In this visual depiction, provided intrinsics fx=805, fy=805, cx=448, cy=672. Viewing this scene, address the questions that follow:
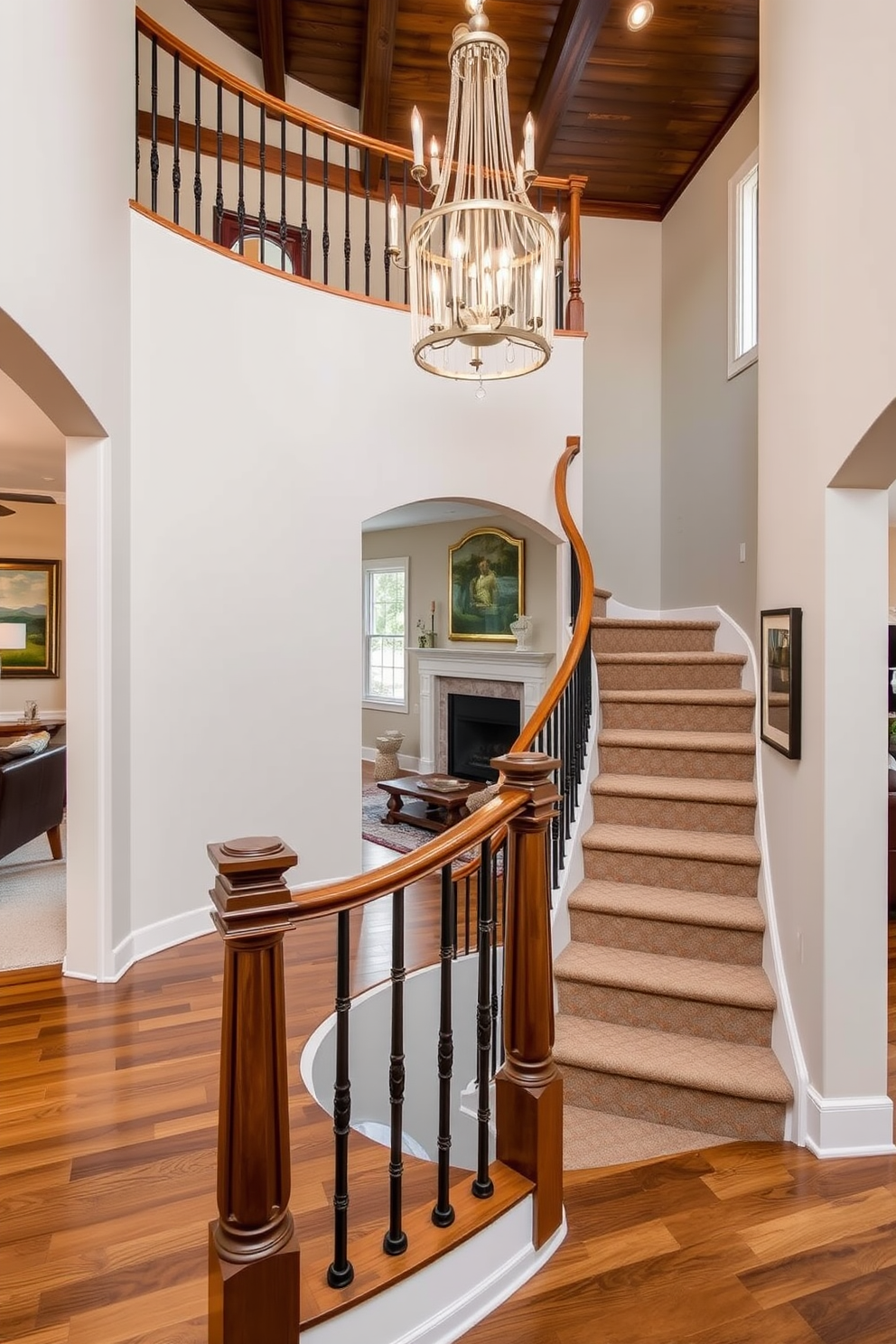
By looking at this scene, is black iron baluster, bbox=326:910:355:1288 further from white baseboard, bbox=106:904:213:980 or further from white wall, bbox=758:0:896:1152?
white baseboard, bbox=106:904:213:980

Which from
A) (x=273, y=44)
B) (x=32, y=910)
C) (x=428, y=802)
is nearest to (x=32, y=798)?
(x=32, y=910)

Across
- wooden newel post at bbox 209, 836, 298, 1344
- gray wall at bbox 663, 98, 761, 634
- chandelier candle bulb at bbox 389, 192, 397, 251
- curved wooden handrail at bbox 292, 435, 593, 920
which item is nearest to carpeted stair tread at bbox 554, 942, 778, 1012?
curved wooden handrail at bbox 292, 435, 593, 920

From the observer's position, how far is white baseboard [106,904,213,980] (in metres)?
3.25

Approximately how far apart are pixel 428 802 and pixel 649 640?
2695 mm

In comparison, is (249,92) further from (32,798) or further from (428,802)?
(428,802)

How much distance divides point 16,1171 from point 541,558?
21.7 feet

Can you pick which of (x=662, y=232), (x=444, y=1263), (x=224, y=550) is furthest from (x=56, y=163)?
(x=662, y=232)

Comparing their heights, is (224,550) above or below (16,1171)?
above

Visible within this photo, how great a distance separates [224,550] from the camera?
3770 mm

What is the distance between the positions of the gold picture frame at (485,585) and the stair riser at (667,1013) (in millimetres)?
5376

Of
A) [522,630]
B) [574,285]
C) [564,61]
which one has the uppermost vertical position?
[564,61]

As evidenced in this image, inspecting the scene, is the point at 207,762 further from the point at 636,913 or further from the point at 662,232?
the point at 662,232

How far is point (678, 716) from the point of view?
401 cm

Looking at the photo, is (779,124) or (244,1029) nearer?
(244,1029)
